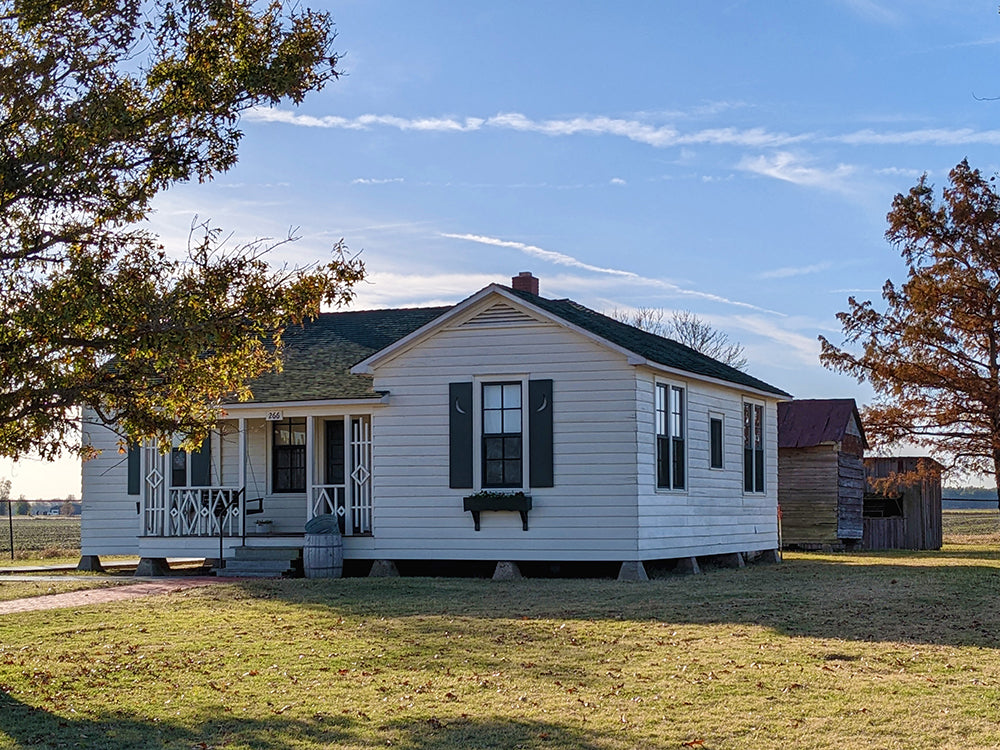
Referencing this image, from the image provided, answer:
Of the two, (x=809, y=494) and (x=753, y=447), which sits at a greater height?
(x=753, y=447)

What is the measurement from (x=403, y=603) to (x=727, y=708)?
7.85 metres

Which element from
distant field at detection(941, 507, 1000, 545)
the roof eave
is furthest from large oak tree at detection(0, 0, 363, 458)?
distant field at detection(941, 507, 1000, 545)

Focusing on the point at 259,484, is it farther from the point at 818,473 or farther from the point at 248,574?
the point at 818,473

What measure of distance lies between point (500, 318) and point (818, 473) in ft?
52.8

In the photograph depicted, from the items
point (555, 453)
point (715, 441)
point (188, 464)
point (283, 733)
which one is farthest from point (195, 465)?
point (283, 733)

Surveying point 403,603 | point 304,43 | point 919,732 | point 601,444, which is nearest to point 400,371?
point 601,444

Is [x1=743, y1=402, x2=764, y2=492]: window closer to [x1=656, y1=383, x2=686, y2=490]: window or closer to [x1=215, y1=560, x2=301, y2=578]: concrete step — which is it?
[x1=656, y1=383, x2=686, y2=490]: window

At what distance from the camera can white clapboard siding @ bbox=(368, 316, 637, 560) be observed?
20.4m

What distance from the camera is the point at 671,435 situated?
21828 mm

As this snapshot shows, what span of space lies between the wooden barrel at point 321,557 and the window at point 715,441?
698cm

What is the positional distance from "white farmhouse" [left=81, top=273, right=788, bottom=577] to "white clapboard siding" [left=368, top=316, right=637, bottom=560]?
23mm

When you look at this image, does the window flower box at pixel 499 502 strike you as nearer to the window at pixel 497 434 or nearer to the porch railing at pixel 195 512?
the window at pixel 497 434

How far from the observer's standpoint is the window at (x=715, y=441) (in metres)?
23.6

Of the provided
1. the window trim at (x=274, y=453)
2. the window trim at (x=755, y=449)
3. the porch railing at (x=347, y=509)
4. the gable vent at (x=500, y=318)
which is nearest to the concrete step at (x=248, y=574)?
the porch railing at (x=347, y=509)
